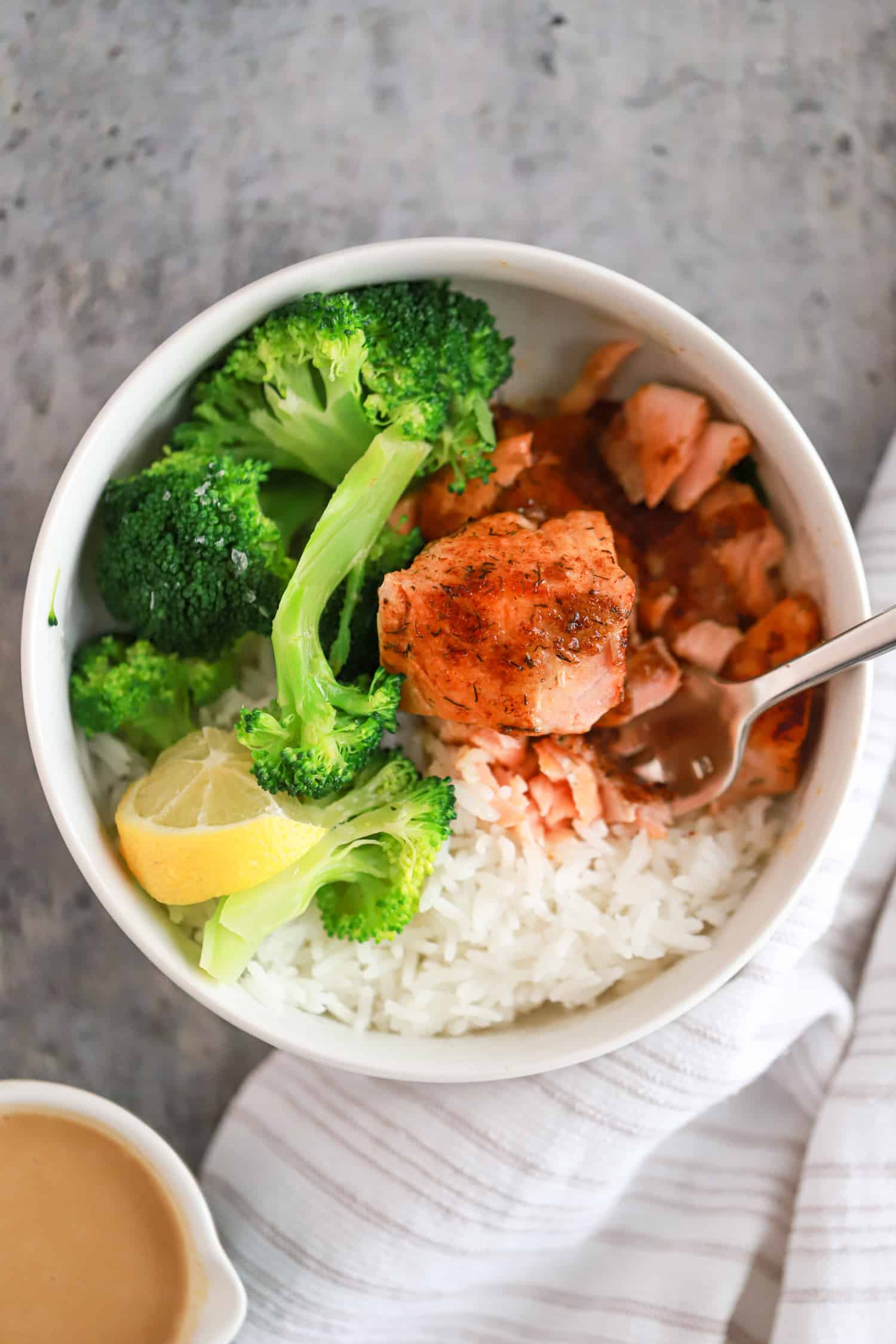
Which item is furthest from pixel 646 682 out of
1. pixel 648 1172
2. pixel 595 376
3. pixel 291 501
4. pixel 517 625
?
pixel 648 1172

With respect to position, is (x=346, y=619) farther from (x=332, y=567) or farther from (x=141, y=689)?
(x=141, y=689)

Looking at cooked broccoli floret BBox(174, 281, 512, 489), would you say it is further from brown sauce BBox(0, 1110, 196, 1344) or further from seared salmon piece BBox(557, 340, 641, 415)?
brown sauce BBox(0, 1110, 196, 1344)

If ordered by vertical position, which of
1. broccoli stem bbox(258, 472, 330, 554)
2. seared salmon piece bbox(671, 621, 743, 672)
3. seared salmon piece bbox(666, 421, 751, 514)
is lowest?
seared salmon piece bbox(671, 621, 743, 672)

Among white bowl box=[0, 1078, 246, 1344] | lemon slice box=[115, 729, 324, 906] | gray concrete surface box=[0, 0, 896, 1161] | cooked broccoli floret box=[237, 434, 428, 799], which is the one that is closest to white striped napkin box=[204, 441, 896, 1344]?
white bowl box=[0, 1078, 246, 1344]

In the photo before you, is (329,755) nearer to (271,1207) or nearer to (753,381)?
(753,381)

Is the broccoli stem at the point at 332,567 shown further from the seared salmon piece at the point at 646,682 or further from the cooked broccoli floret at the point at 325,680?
the seared salmon piece at the point at 646,682

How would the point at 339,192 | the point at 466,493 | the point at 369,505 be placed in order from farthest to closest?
the point at 339,192 → the point at 466,493 → the point at 369,505

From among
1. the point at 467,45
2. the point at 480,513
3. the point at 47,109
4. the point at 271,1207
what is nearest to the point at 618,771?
the point at 480,513
